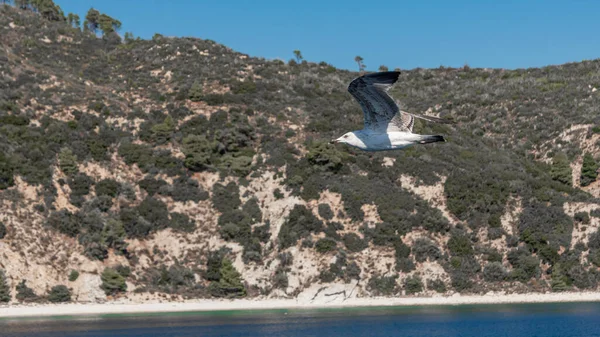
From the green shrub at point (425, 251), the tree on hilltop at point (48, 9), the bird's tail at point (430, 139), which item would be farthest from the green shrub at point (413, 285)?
the tree on hilltop at point (48, 9)

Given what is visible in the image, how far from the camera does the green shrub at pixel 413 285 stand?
59.1 metres

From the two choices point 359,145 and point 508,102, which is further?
point 508,102

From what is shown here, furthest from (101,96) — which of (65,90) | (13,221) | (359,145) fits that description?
(359,145)

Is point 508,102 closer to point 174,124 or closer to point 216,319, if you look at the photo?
point 174,124

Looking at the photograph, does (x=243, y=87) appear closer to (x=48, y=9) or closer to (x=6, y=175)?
(x=6, y=175)

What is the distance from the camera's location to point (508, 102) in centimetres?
9550

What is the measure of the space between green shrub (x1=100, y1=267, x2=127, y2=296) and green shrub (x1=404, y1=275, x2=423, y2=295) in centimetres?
2187

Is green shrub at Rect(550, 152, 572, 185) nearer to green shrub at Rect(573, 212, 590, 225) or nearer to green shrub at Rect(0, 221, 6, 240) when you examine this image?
green shrub at Rect(573, 212, 590, 225)

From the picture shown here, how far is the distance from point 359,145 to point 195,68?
7782cm

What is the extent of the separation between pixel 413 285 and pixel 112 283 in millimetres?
23206

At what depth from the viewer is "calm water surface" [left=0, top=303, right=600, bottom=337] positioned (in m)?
45.3

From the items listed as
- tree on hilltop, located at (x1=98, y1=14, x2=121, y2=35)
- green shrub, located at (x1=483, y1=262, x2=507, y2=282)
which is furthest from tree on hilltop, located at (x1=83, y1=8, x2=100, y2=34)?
green shrub, located at (x1=483, y1=262, x2=507, y2=282)

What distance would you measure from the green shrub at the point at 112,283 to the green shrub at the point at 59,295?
2662 mm

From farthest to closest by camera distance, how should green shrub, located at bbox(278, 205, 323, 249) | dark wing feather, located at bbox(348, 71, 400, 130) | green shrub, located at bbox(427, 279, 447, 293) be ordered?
1. green shrub, located at bbox(278, 205, 323, 249)
2. green shrub, located at bbox(427, 279, 447, 293)
3. dark wing feather, located at bbox(348, 71, 400, 130)
